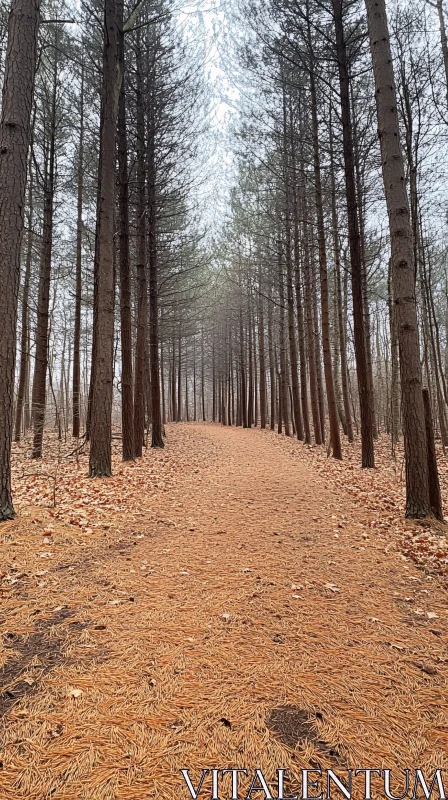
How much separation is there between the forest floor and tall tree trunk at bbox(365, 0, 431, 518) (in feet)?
2.81

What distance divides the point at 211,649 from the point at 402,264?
488 cm

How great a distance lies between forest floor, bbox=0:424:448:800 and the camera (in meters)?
1.44

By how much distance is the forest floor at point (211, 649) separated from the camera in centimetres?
144

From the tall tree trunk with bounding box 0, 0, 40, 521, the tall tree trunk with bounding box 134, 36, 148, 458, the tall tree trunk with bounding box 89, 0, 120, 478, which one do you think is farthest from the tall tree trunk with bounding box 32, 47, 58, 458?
the tall tree trunk with bounding box 0, 0, 40, 521

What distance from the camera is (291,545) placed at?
3811 millimetres

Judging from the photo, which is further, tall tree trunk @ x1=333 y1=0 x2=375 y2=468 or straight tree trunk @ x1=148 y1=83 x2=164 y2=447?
straight tree trunk @ x1=148 y1=83 x2=164 y2=447

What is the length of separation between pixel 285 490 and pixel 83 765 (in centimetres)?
508

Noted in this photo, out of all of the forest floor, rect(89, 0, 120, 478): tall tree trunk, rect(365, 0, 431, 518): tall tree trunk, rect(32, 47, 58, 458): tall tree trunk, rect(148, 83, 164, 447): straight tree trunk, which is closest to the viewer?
the forest floor

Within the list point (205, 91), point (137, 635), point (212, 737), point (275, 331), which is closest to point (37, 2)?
point (137, 635)

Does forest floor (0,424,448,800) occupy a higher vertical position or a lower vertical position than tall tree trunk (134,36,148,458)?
lower

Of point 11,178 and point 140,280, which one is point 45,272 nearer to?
point 140,280

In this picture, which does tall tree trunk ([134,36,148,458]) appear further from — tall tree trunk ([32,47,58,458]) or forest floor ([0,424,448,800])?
forest floor ([0,424,448,800])

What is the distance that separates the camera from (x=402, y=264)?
15.8 feet

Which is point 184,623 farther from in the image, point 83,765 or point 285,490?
point 285,490
